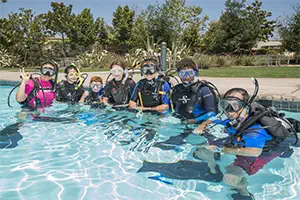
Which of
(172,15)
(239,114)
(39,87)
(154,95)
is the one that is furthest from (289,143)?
(172,15)

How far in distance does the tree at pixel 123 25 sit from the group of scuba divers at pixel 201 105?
25.9 meters

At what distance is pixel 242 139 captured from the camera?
2.80 meters

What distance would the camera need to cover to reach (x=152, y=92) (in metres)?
4.81

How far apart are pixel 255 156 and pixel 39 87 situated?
13.2 feet

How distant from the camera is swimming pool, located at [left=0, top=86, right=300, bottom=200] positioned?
8.75 ft

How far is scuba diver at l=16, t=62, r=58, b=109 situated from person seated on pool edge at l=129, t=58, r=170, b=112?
5.33 feet

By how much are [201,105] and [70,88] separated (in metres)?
2.84

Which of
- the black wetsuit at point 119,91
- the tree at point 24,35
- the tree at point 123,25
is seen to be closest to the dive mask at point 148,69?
the black wetsuit at point 119,91

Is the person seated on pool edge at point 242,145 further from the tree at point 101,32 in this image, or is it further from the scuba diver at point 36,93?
the tree at point 101,32

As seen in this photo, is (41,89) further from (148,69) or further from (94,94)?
(148,69)

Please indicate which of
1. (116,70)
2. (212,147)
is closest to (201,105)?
(212,147)

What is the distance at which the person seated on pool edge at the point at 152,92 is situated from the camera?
15.5 ft

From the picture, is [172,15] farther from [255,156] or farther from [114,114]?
[255,156]

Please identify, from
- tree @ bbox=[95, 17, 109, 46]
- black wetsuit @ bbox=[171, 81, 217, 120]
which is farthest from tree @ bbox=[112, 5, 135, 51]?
black wetsuit @ bbox=[171, 81, 217, 120]
